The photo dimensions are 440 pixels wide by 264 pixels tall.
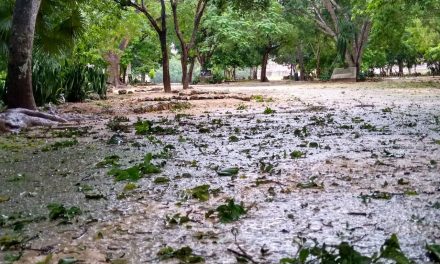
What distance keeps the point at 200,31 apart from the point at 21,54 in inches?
1049

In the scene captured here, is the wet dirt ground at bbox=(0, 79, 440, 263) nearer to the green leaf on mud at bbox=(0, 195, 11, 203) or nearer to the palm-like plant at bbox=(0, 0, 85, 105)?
the green leaf on mud at bbox=(0, 195, 11, 203)

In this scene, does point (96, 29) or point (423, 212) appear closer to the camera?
point (423, 212)

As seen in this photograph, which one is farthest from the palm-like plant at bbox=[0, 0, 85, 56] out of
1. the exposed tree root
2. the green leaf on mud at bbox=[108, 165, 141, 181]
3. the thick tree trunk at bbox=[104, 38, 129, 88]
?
the thick tree trunk at bbox=[104, 38, 129, 88]

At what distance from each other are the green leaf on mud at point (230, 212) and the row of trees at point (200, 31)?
612 cm

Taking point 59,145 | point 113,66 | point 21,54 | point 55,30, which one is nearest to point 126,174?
point 59,145

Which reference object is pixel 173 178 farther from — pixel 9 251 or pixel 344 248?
pixel 344 248

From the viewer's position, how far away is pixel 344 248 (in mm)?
1652

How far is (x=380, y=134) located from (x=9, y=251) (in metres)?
4.15

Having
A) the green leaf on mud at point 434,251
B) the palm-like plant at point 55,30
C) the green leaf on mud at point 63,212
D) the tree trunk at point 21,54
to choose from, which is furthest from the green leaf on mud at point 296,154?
the palm-like plant at point 55,30

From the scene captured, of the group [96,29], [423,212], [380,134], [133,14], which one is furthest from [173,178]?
[133,14]

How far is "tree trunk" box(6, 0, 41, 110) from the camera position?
736 cm

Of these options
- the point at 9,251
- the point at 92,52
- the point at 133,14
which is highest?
the point at 133,14

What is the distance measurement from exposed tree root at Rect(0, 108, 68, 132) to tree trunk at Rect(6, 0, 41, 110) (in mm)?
490

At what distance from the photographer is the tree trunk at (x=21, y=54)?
7.36 m
